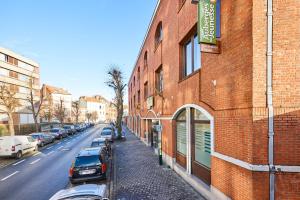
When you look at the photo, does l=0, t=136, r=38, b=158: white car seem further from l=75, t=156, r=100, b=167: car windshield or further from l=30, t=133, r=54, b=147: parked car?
l=75, t=156, r=100, b=167: car windshield

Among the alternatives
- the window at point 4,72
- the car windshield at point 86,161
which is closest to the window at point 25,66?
the window at point 4,72

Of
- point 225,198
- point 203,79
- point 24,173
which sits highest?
point 203,79

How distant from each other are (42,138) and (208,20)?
2310 centimetres

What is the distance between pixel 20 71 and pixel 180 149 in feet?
151

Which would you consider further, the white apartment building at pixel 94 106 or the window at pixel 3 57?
the white apartment building at pixel 94 106

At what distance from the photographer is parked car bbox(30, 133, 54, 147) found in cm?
2220

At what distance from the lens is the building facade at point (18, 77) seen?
3897 cm

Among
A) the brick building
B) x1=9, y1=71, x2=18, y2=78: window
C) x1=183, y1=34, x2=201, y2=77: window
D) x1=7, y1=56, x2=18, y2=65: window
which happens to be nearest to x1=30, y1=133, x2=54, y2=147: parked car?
x1=183, y1=34, x2=201, y2=77: window

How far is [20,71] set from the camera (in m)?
44.5

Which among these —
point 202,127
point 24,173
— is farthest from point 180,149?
point 24,173

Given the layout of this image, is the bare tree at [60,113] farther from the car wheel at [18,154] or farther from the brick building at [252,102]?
the brick building at [252,102]

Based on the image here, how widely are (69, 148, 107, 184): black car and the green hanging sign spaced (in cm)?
697

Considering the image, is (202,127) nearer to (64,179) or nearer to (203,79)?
(203,79)

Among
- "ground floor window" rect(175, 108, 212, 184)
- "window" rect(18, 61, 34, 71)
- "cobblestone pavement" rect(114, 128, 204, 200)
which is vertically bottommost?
"cobblestone pavement" rect(114, 128, 204, 200)
